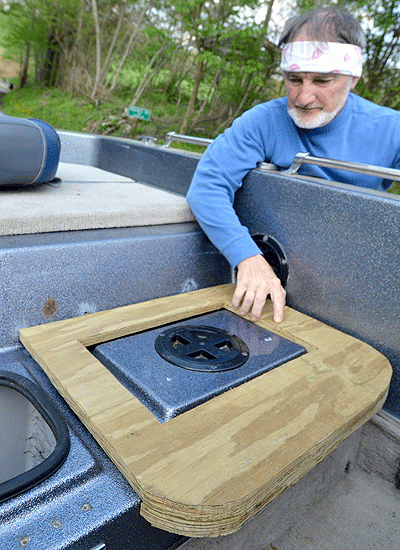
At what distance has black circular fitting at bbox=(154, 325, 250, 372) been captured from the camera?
85 centimetres

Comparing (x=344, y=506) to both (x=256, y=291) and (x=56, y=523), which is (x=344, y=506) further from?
(x=56, y=523)

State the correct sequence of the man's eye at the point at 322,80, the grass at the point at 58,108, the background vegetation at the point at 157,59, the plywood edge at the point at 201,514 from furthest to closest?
the grass at the point at 58,108 < the background vegetation at the point at 157,59 < the man's eye at the point at 322,80 < the plywood edge at the point at 201,514

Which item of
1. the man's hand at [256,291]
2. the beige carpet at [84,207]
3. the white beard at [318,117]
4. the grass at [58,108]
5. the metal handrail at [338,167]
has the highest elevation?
the white beard at [318,117]

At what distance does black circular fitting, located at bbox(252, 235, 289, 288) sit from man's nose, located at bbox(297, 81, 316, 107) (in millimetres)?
419

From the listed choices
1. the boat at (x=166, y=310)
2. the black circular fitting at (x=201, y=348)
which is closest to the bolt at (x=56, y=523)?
the boat at (x=166, y=310)

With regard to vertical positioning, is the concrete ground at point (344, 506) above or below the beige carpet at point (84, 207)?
below

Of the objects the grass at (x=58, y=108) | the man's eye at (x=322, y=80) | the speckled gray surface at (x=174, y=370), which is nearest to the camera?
the speckled gray surface at (x=174, y=370)

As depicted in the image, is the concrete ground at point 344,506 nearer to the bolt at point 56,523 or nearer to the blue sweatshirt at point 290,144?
the bolt at point 56,523

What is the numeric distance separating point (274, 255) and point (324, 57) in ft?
1.93

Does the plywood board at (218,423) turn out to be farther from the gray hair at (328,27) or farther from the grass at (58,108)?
the grass at (58,108)

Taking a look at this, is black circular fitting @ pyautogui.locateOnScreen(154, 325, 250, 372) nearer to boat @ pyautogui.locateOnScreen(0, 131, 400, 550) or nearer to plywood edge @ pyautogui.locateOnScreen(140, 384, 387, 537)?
boat @ pyautogui.locateOnScreen(0, 131, 400, 550)

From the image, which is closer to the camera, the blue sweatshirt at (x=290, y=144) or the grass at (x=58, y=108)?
the blue sweatshirt at (x=290, y=144)

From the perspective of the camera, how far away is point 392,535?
947 mm

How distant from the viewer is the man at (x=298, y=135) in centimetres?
117
